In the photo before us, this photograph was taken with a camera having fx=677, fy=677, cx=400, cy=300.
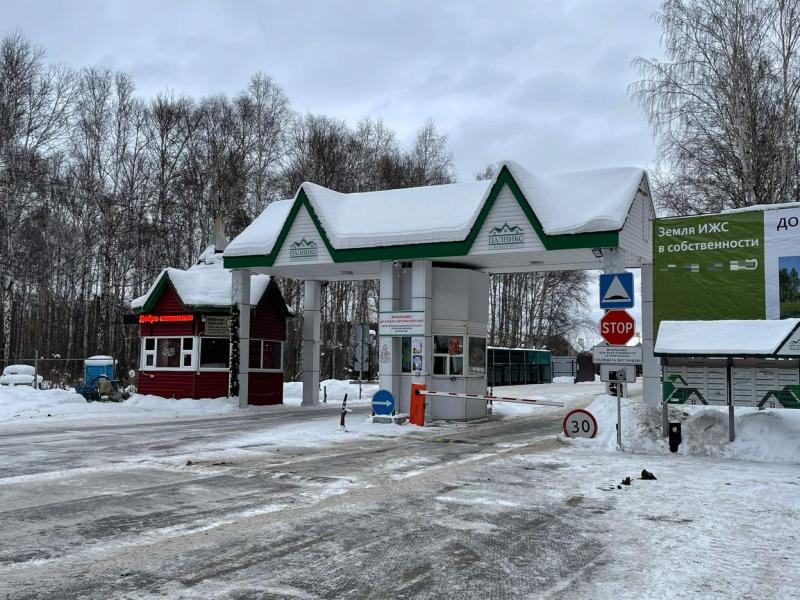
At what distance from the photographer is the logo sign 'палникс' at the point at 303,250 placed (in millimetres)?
20984

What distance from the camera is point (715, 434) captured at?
1342 cm

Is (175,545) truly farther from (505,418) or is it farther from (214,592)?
(505,418)

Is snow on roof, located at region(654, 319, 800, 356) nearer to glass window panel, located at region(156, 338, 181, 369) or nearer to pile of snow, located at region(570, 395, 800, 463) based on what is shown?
pile of snow, located at region(570, 395, 800, 463)

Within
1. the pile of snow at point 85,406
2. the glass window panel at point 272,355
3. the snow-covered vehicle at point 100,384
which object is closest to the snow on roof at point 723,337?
the pile of snow at point 85,406

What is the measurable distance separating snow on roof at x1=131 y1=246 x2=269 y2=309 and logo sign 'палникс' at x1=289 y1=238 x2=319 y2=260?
5245 millimetres

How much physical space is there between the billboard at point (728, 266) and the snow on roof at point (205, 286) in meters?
15.8

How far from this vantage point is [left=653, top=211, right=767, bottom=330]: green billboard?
1412 centimetres

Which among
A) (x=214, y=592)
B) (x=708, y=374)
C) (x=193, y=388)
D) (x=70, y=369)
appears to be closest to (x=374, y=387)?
(x=193, y=388)

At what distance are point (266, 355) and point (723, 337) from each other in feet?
59.6

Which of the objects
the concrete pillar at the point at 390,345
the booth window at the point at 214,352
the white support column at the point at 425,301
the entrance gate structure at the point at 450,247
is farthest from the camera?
the booth window at the point at 214,352

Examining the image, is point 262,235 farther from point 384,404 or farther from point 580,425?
point 580,425

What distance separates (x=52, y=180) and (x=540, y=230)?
2767 cm

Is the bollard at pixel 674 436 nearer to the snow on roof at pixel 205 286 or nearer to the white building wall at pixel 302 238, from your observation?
the white building wall at pixel 302 238

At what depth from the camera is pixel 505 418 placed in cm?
2203
